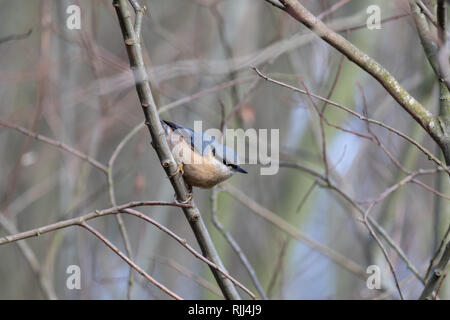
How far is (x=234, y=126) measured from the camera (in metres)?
4.17

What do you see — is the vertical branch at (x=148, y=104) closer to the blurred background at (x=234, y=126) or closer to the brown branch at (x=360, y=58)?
the brown branch at (x=360, y=58)

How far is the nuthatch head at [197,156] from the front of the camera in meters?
2.75

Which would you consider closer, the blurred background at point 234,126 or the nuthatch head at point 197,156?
the nuthatch head at point 197,156

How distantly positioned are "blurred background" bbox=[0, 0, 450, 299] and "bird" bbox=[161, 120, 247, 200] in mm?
246

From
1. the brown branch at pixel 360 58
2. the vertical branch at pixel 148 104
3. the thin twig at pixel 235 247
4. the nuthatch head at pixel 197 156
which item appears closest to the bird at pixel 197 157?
the nuthatch head at pixel 197 156

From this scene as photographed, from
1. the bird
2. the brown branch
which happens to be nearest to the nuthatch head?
the bird

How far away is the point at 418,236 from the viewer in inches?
180

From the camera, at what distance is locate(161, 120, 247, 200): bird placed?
275 centimetres

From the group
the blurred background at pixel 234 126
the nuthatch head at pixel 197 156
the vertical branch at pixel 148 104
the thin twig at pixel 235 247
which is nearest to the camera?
the vertical branch at pixel 148 104

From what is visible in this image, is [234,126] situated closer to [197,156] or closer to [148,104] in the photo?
[197,156]

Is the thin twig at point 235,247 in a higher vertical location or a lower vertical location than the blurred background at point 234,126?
lower
